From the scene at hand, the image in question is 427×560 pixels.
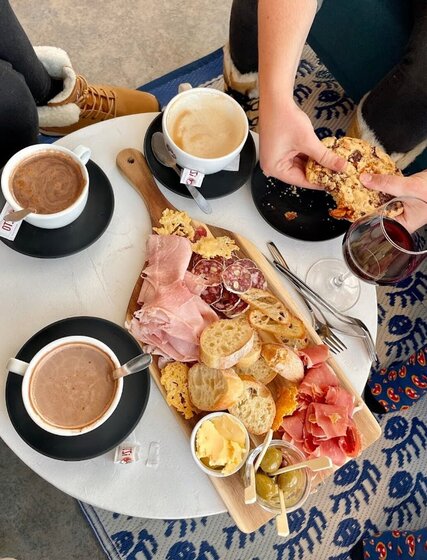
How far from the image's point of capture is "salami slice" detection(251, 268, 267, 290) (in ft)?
3.97

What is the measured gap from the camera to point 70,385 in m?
1.03

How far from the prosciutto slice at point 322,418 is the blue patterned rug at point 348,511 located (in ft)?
2.15

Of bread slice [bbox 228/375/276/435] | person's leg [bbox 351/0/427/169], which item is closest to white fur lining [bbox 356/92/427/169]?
person's leg [bbox 351/0/427/169]

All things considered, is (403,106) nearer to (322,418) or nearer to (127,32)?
(322,418)

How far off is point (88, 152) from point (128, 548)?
45.9 inches

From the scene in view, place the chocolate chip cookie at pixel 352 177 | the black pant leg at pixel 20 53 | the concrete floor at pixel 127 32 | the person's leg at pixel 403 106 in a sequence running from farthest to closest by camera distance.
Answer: the concrete floor at pixel 127 32 < the person's leg at pixel 403 106 < the black pant leg at pixel 20 53 < the chocolate chip cookie at pixel 352 177

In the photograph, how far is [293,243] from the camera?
1.31 m

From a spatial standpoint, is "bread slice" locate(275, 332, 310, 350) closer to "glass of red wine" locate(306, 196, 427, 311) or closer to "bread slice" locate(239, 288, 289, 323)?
"bread slice" locate(239, 288, 289, 323)

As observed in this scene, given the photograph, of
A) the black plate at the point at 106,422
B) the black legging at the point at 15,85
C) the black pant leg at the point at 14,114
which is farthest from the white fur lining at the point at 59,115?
the black plate at the point at 106,422

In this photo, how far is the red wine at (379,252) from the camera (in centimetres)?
105

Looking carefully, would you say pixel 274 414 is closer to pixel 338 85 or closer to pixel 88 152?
pixel 88 152

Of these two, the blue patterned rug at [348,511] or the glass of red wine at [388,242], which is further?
the blue patterned rug at [348,511]

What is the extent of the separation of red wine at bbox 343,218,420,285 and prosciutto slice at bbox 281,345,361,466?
0.68ft

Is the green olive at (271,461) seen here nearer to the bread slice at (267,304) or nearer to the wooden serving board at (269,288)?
the wooden serving board at (269,288)
